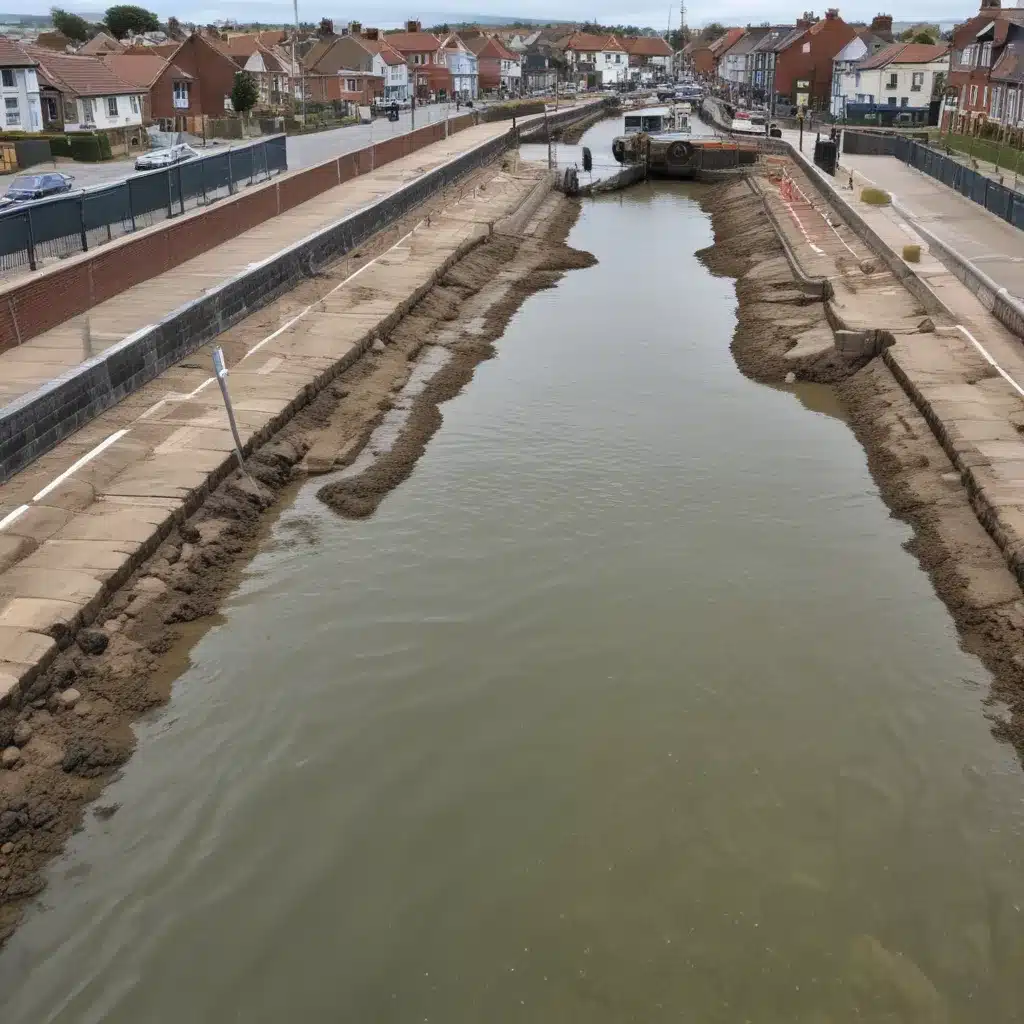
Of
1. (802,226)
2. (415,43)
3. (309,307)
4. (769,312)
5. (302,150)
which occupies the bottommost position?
(769,312)

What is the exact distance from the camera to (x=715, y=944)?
26.9 feet

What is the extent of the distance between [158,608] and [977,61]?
202 ft

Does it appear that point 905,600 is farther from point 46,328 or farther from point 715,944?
point 46,328

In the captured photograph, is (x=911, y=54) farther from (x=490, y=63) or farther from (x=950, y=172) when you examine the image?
(x=490, y=63)

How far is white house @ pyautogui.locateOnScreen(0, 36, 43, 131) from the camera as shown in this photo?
57.2 m

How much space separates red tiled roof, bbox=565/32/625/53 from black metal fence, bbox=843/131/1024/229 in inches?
5089

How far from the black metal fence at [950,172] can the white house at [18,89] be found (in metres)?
42.5

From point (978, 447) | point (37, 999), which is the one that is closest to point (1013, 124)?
point (978, 447)

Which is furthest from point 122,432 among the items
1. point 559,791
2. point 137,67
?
point 137,67

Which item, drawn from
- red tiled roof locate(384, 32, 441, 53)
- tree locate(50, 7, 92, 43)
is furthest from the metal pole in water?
tree locate(50, 7, 92, 43)

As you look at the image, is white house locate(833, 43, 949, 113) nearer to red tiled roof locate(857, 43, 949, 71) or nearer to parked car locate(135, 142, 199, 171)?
red tiled roof locate(857, 43, 949, 71)

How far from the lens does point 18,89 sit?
2297 inches

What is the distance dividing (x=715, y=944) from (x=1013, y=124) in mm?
54427

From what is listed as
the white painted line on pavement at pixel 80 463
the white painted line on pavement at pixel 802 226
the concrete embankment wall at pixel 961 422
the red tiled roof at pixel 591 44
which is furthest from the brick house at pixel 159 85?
the red tiled roof at pixel 591 44
